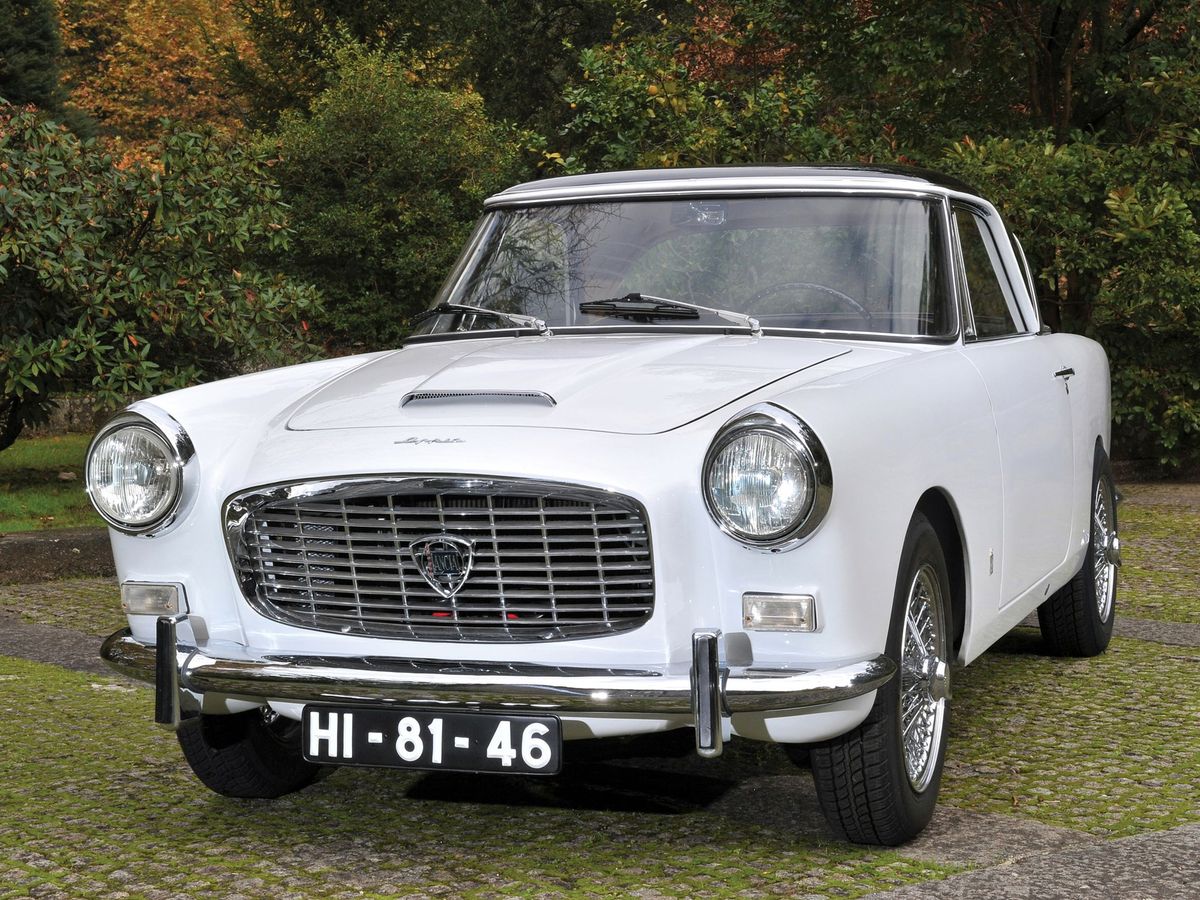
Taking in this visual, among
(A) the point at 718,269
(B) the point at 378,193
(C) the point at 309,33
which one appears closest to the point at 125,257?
(A) the point at 718,269

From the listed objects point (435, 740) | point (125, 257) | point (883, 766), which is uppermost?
point (125, 257)

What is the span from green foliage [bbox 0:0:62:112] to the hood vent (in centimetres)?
2423

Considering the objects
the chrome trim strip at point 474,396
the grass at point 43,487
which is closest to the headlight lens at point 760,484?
the chrome trim strip at point 474,396

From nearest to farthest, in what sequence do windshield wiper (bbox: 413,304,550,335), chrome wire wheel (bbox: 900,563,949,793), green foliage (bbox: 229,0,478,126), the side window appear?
chrome wire wheel (bbox: 900,563,949,793)
windshield wiper (bbox: 413,304,550,335)
the side window
green foliage (bbox: 229,0,478,126)

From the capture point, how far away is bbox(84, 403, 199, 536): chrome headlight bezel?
12.1 feet

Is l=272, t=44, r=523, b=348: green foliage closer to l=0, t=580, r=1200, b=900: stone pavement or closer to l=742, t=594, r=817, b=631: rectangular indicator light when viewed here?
l=0, t=580, r=1200, b=900: stone pavement

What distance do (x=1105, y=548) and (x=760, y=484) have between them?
11.4 ft

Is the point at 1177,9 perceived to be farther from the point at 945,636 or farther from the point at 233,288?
the point at 945,636

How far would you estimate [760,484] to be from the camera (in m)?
3.29

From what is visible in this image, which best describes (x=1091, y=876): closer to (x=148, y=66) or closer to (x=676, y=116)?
(x=676, y=116)

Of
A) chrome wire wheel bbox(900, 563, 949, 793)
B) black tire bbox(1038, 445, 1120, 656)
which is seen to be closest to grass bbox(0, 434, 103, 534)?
black tire bbox(1038, 445, 1120, 656)

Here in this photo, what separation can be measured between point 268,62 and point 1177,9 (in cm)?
1922

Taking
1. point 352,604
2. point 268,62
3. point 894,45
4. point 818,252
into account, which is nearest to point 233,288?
point 894,45

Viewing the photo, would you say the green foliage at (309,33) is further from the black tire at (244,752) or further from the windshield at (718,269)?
the black tire at (244,752)
